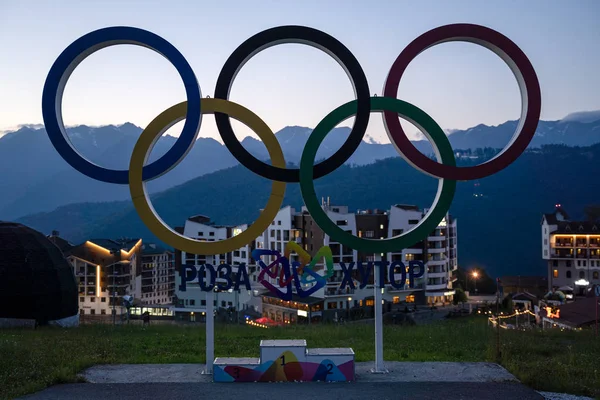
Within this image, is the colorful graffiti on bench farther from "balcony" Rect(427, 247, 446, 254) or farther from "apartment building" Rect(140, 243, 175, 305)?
"apartment building" Rect(140, 243, 175, 305)

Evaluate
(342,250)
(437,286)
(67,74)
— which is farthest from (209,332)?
(437,286)

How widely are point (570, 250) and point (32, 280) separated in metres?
61.0

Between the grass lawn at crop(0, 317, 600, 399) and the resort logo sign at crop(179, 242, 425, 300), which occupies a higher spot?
the resort logo sign at crop(179, 242, 425, 300)

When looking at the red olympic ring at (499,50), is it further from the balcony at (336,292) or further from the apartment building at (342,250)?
the balcony at (336,292)

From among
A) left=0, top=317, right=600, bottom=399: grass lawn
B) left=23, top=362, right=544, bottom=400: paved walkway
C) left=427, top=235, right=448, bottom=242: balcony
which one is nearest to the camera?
left=23, top=362, right=544, bottom=400: paved walkway

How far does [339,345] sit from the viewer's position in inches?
735

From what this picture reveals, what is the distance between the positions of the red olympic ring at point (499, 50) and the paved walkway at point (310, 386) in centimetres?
501

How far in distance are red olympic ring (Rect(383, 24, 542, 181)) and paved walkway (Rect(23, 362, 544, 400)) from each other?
16.4ft

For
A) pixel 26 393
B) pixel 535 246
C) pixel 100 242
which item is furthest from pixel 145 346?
pixel 535 246

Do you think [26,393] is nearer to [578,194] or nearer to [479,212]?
[479,212]

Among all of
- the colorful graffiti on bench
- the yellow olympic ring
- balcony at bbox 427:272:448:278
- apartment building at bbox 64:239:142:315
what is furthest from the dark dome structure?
balcony at bbox 427:272:448:278

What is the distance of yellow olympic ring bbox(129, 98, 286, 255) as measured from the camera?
13.8 meters

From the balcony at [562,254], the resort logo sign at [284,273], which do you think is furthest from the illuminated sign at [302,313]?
the balcony at [562,254]

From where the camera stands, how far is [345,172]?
17625 centimetres
